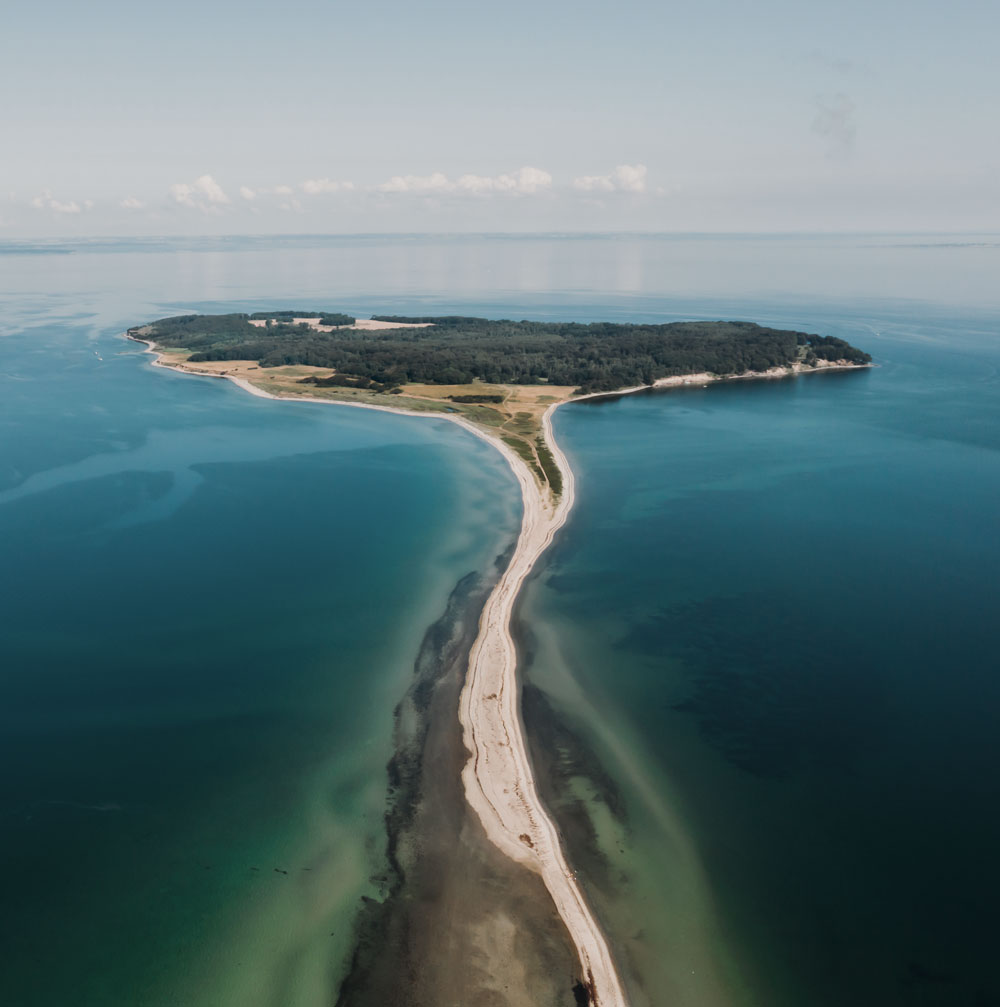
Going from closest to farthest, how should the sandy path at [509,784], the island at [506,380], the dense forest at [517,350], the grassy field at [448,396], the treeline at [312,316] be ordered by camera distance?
the sandy path at [509,784] < the island at [506,380] < the grassy field at [448,396] < the dense forest at [517,350] < the treeline at [312,316]

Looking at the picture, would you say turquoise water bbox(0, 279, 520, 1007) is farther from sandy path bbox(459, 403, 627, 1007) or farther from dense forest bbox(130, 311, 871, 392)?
dense forest bbox(130, 311, 871, 392)

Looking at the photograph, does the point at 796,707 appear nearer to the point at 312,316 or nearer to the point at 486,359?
the point at 486,359

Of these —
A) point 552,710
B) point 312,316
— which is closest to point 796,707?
point 552,710

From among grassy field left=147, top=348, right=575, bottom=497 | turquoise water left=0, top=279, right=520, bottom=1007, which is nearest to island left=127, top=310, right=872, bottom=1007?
grassy field left=147, top=348, right=575, bottom=497

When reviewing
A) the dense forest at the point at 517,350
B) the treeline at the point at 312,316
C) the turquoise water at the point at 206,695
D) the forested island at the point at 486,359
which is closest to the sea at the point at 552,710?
the turquoise water at the point at 206,695

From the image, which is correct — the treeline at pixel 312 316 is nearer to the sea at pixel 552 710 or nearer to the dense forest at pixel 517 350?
the dense forest at pixel 517 350

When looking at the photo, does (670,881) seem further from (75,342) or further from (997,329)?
(997,329)
